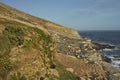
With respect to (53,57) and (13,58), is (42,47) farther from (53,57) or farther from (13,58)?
(13,58)

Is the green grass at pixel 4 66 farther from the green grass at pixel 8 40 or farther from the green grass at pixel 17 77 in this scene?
the green grass at pixel 17 77

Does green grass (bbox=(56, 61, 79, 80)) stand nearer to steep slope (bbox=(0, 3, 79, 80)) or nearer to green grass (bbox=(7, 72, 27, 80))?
steep slope (bbox=(0, 3, 79, 80))

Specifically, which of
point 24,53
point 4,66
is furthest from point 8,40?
point 4,66

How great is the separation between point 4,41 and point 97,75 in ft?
33.1

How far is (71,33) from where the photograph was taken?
171ft

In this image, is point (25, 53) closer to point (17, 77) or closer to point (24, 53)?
point (24, 53)

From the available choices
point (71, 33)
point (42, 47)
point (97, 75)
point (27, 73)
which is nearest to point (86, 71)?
point (97, 75)

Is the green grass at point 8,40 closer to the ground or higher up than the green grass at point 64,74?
higher up

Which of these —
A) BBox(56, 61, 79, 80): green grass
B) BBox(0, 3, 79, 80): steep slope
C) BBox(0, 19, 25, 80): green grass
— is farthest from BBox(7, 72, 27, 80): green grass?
BBox(56, 61, 79, 80): green grass

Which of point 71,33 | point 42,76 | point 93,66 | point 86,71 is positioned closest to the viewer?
point 42,76

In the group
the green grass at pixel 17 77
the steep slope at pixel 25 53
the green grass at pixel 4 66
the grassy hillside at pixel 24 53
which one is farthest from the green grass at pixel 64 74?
the green grass at pixel 4 66

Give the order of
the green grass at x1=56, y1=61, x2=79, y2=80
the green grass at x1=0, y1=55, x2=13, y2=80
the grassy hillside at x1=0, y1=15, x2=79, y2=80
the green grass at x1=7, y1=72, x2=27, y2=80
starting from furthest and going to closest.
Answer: the green grass at x1=56, y1=61, x2=79, y2=80 → the grassy hillside at x1=0, y1=15, x2=79, y2=80 → the green grass at x1=7, y1=72, x2=27, y2=80 → the green grass at x1=0, y1=55, x2=13, y2=80

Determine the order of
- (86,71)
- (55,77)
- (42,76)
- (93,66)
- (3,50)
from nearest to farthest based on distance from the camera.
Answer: (3,50) → (42,76) → (55,77) → (86,71) → (93,66)

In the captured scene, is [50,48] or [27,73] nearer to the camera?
[27,73]
